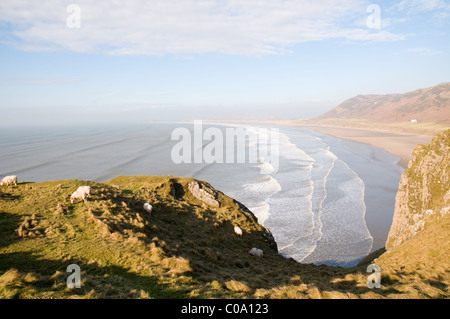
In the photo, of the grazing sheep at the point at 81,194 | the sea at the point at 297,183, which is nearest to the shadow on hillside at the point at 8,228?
the grazing sheep at the point at 81,194

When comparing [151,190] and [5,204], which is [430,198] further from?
[5,204]

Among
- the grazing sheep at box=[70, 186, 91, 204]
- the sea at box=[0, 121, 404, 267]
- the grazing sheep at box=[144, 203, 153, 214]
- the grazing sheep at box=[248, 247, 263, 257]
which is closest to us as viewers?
the grazing sheep at box=[70, 186, 91, 204]

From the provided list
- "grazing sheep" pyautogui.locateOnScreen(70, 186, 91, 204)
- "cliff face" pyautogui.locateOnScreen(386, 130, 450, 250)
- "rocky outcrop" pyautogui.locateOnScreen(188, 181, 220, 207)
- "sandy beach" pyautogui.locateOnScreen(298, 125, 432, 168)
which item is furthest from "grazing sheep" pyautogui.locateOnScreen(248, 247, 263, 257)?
"sandy beach" pyautogui.locateOnScreen(298, 125, 432, 168)

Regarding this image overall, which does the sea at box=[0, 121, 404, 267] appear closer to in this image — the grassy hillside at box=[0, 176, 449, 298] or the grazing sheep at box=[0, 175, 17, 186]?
the grassy hillside at box=[0, 176, 449, 298]

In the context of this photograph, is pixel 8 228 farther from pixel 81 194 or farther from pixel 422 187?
pixel 422 187

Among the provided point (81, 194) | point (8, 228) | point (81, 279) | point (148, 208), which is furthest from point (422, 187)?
point (8, 228)
